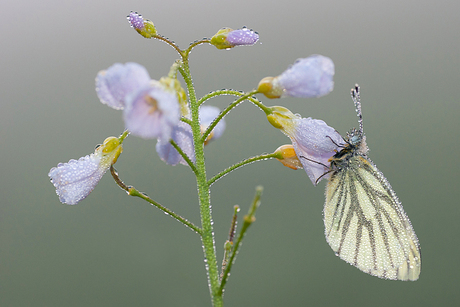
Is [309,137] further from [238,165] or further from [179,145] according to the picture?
[179,145]

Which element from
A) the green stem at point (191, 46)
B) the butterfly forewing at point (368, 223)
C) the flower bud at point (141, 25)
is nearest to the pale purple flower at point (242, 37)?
the green stem at point (191, 46)

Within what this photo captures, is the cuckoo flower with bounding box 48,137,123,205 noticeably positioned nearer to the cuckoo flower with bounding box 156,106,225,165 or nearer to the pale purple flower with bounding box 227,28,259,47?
the cuckoo flower with bounding box 156,106,225,165

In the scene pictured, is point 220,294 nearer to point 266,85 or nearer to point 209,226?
point 209,226

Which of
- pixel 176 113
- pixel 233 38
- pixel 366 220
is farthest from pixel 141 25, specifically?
pixel 366 220

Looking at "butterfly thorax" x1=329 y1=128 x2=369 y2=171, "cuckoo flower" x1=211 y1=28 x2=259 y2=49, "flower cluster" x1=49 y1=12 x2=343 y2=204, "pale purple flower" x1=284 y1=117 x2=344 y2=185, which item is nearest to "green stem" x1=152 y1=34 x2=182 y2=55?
"flower cluster" x1=49 y1=12 x2=343 y2=204

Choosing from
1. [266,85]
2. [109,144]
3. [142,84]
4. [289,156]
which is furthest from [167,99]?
[289,156]
